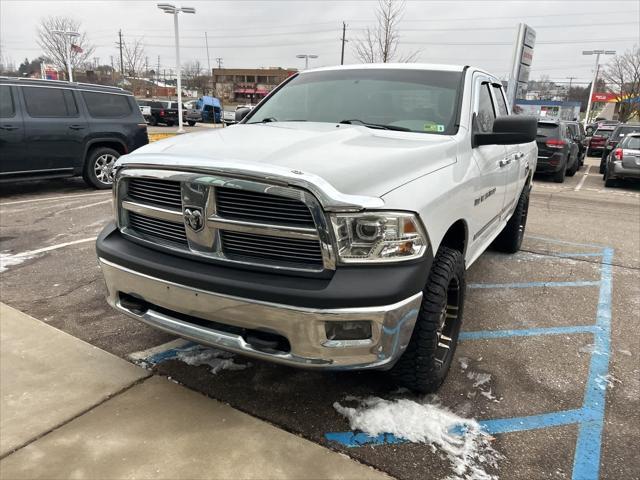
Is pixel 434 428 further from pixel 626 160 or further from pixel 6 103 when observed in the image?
pixel 626 160

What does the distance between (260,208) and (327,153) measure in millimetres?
489

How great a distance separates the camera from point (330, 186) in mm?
2139

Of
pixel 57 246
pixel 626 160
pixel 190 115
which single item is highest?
pixel 626 160

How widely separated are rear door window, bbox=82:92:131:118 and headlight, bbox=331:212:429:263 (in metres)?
7.94

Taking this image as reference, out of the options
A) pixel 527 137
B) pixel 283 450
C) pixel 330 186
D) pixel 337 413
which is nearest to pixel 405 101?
pixel 527 137

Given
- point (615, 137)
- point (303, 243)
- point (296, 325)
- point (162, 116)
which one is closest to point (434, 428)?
point (296, 325)

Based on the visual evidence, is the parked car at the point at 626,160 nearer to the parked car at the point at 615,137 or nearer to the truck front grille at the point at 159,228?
the parked car at the point at 615,137

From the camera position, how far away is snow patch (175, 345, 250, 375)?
312 cm

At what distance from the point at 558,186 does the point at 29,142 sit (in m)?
11.8

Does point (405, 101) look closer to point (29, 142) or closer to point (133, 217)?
point (133, 217)

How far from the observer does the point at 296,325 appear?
2131 mm

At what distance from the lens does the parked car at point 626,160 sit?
39.6 feet

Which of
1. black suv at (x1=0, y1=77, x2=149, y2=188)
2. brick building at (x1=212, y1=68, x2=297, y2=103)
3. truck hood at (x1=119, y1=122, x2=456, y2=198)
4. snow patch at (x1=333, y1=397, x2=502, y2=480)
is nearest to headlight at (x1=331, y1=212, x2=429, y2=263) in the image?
truck hood at (x1=119, y1=122, x2=456, y2=198)

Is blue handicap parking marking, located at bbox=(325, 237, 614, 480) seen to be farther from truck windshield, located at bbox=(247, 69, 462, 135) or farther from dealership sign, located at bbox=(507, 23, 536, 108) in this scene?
dealership sign, located at bbox=(507, 23, 536, 108)
